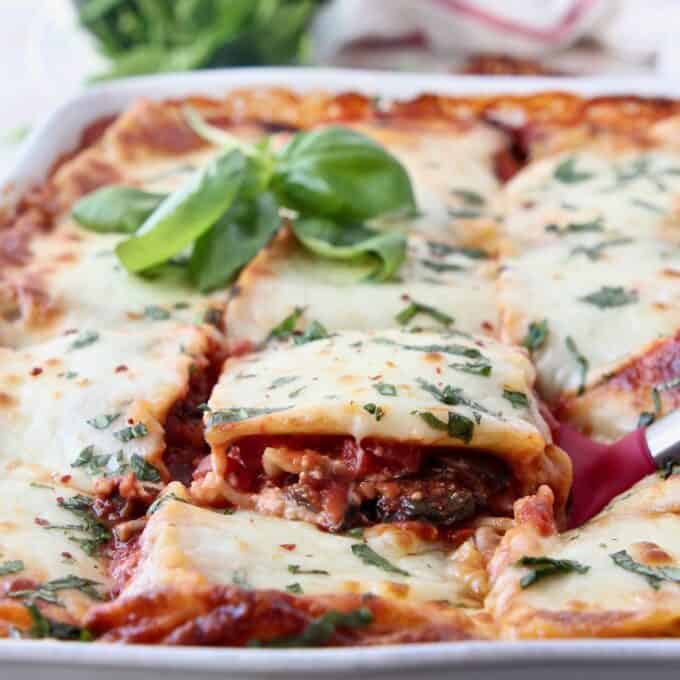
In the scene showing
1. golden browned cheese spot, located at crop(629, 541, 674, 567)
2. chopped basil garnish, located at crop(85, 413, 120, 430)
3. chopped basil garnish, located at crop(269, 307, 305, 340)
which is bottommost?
golden browned cheese spot, located at crop(629, 541, 674, 567)

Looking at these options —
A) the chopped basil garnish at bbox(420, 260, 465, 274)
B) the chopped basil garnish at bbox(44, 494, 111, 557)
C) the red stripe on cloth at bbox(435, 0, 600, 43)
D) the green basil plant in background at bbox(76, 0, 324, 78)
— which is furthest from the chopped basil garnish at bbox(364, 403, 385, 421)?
the red stripe on cloth at bbox(435, 0, 600, 43)

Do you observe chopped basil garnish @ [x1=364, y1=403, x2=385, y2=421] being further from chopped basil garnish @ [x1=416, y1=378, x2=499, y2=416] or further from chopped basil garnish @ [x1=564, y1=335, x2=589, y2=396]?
chopped basil garnish @ [x1=564, y1=335, x2=589, y2=396]

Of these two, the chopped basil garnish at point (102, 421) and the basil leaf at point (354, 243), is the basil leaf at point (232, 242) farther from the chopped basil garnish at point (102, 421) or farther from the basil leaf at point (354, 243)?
the chopped basil garnish at point (102, 421)

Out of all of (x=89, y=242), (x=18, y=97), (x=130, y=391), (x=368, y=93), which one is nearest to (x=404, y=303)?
(x=130, y=391)

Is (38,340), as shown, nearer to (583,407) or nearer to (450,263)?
(450,263)

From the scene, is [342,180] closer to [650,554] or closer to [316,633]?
[650,554]

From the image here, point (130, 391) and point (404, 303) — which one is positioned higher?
point (130, 391)
